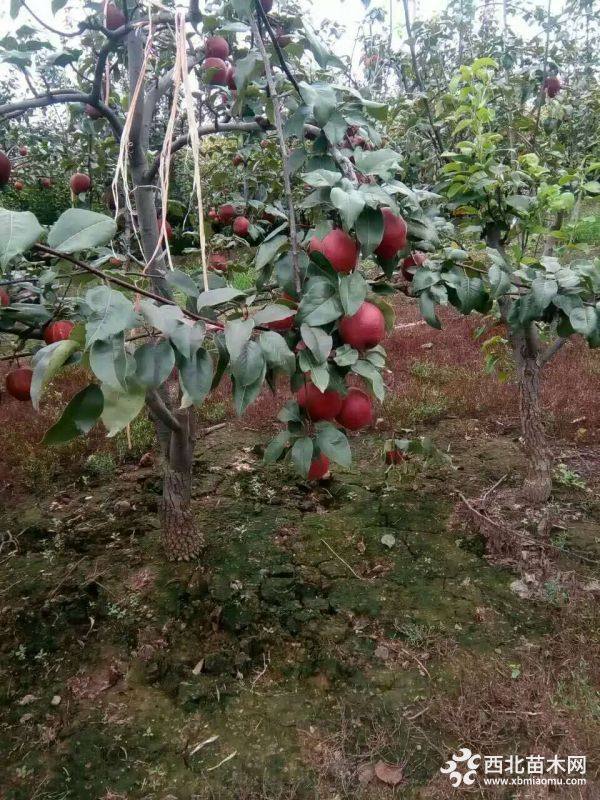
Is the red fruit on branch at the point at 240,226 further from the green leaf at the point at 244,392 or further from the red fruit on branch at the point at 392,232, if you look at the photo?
the green leaf at the point at 244,392

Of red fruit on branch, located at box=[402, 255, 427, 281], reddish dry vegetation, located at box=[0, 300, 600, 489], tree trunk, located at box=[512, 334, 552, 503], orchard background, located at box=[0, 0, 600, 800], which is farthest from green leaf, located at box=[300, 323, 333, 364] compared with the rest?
reddish dry vegetation, located at box=[0, 300, 600, 489]

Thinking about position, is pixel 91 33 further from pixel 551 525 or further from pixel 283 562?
pixel 551 525

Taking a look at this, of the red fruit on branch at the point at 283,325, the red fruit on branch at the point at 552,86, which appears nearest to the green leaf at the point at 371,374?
the red fruit on branch at the point at 283,325

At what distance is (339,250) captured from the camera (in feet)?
3.29

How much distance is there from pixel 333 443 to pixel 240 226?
212 centimetres

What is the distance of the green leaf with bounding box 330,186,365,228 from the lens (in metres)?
0.87

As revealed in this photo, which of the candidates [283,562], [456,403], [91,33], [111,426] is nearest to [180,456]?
[283,562]

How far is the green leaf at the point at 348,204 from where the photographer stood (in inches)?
34.1

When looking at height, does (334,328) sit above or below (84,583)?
above

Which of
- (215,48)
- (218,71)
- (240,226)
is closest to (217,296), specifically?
(218,71)

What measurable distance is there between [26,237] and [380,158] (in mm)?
666

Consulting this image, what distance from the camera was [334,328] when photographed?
1.04 metres

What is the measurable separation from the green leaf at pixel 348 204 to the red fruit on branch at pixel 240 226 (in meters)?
2.02

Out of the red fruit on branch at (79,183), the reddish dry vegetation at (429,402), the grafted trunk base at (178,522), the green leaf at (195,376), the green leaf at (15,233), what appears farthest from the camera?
the reddish dry vegetation at (429,402)
